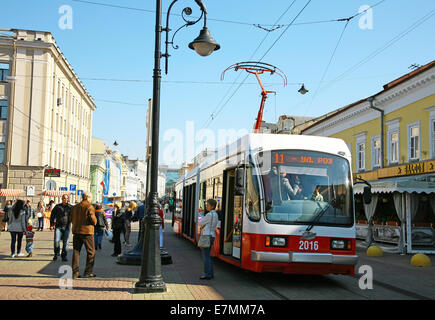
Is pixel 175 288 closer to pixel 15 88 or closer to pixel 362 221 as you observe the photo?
pixel 362 221

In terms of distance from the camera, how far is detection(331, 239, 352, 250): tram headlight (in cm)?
937

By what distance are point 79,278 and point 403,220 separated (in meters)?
12.1

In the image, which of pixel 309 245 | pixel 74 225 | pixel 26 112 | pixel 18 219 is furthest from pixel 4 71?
pixel 309 245

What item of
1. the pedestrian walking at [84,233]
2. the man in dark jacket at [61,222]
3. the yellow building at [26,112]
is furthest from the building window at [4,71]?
the pedestrian walking at [84,233]

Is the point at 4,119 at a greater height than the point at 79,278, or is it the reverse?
the point at 4,119

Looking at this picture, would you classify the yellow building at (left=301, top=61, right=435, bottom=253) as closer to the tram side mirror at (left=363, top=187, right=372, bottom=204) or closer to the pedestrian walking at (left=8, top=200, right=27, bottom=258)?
the tram side mirror at (left=363, top=187, right=372, bottom=204)

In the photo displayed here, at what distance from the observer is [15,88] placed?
3712 cm

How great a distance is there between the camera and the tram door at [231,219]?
34.3ft

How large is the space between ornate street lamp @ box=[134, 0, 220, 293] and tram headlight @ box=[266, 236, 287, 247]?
215 cm

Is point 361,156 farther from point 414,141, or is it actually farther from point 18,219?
point 18,219

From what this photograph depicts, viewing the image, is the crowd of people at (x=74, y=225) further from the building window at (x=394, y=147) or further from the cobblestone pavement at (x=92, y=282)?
the building window at (x=394, y=147)

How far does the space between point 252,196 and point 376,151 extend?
64.5ft
